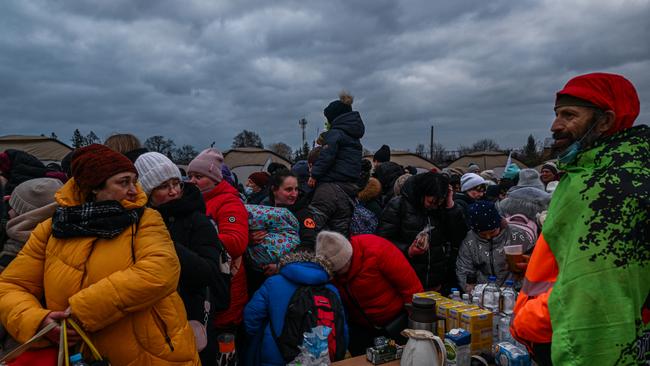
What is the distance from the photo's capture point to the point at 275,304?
272cm

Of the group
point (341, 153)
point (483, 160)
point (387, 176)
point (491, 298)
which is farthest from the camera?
point (483, 160)

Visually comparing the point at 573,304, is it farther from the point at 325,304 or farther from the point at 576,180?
the point at 325,304

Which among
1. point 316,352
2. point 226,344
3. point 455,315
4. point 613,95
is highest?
point 613,95

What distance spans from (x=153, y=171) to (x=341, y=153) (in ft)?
7.97

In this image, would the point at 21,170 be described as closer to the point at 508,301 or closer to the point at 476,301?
the point at 476,301

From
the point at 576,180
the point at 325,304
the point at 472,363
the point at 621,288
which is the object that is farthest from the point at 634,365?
the point at 325,304

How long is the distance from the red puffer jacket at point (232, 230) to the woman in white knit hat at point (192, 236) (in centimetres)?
34

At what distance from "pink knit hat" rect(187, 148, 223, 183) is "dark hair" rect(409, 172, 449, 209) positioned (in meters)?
1.72

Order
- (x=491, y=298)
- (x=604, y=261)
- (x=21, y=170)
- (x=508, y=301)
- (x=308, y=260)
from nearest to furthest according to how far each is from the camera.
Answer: (x=604, y=261) < (x=508, y=301) < (x=491, y=298) < (x=308, y=260) < (x=21, y=170)

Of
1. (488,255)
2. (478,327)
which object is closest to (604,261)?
(478,327)

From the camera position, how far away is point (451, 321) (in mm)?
2396

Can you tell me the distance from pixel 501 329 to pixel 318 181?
2.55 meters

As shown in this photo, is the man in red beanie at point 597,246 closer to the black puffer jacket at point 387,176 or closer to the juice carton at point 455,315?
the juice carton at point 455,315

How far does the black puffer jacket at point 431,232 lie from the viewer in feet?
12.3
